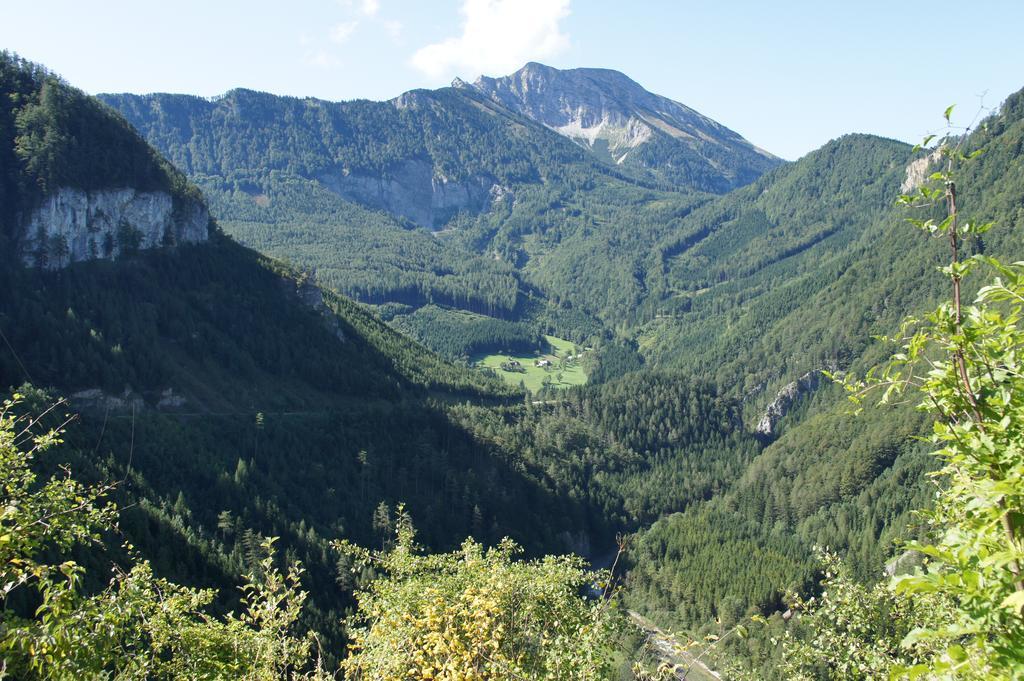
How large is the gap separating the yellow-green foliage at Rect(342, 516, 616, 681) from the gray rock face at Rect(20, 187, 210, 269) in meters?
138

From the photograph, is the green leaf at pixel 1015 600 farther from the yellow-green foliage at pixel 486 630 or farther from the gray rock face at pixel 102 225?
the gray rock face at pixel 102 225

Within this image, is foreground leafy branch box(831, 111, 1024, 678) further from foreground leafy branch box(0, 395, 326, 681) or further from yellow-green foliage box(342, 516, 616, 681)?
foreground leafy branch box(0, 395, 326, 681)

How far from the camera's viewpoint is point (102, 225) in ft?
470

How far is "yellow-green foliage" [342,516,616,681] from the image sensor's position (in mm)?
15492

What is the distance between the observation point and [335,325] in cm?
18525

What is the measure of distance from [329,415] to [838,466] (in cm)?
12913

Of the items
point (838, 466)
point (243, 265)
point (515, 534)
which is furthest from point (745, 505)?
point (243, 265)

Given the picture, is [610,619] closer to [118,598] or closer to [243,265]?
[118,598]

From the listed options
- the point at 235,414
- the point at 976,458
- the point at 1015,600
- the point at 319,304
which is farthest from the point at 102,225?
the point at 1015,600

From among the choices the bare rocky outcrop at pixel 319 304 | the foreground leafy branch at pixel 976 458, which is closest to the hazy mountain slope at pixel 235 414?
the bare rocky outcrop at pixel 319 304

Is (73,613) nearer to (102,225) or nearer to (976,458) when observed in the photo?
(976,458)

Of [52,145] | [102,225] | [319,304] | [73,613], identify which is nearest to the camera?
[73,613]

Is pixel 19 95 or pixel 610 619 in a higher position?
pixel 19 95

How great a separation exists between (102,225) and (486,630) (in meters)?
156
